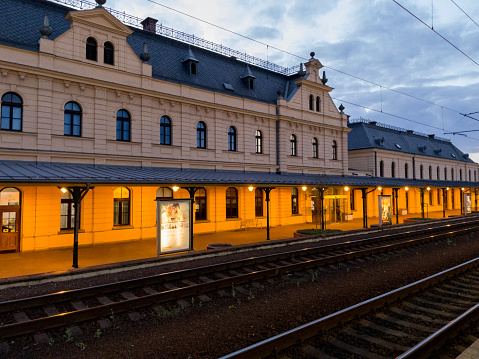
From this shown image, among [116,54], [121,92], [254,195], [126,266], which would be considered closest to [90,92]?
[121,92]

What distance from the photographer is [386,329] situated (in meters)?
6.69

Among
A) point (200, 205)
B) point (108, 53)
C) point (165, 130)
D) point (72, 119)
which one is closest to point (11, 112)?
point (72, 119)

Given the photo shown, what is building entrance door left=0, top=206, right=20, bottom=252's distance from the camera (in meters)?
15.4

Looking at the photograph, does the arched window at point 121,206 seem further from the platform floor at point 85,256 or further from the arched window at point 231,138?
the arched window at point 231,138

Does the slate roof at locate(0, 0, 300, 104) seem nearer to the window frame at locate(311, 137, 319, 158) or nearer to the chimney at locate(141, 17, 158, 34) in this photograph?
the chimney at locate(141, 17, 158, 34)

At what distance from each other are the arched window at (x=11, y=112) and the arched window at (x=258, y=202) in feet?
52.6

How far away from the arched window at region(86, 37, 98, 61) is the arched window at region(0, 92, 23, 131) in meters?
4.51

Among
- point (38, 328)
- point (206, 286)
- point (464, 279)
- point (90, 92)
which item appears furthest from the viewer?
point (90, 92)

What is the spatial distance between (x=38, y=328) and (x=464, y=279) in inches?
477

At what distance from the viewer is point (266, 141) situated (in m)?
26.4

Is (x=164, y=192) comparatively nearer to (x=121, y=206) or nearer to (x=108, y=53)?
(x=121, y=206)

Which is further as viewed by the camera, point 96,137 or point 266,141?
point 266,141

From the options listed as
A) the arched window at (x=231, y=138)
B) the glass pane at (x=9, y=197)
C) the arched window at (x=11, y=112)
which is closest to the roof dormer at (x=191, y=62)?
the arched window at (x=231, y=138)

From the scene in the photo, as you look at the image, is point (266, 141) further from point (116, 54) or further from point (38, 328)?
point (38, 328)
